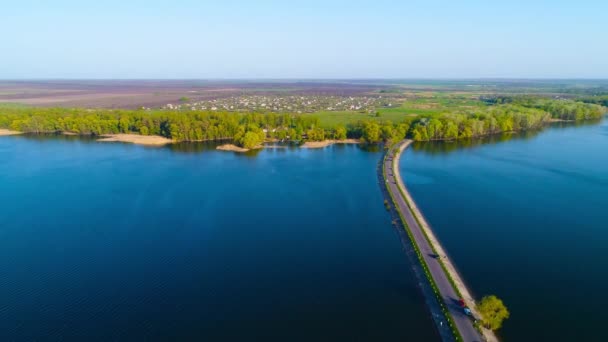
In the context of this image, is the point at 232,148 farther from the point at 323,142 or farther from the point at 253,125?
the point at 323,142

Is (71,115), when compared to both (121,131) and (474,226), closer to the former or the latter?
(121,131)

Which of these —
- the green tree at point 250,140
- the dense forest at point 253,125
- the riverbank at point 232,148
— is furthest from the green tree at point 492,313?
the green tree at point 250,140

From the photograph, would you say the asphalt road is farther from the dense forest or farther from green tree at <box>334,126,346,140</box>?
the dense forest

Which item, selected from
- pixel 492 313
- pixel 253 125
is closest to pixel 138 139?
pixel 253 125

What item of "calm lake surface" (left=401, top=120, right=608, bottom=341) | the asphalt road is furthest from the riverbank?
the asphalt road

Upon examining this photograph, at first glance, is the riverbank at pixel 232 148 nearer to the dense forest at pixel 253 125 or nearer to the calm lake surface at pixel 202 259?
the dense forest at pixel 253 125

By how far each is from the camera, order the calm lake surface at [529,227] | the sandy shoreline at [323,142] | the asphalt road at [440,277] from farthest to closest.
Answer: the sandy shoreline at [323,142]
the calm lake surface at [529,227]
the asphalt road at [440,277]

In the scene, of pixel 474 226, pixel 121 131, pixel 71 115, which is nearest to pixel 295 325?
pixel 474 226
